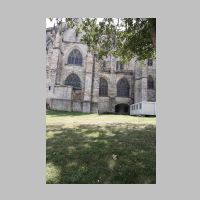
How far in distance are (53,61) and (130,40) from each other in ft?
62.3

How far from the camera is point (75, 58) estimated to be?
1249 inches

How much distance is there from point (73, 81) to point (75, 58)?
362 centimetres

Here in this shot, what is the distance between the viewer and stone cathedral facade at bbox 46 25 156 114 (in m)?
28.3

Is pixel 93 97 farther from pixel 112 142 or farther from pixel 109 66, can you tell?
pixel 112 142

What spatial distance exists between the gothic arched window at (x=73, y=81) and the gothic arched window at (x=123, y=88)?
20.3 feet

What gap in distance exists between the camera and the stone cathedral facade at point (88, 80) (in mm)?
28311

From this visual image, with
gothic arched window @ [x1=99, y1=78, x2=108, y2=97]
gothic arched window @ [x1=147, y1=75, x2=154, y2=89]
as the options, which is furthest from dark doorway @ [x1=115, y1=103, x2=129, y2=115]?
gothic arched window @ [x1=147, y1=75, x2=154, y2=89]

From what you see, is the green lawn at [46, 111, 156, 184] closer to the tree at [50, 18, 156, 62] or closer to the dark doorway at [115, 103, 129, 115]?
the tree at [50, 18, 156, 62]

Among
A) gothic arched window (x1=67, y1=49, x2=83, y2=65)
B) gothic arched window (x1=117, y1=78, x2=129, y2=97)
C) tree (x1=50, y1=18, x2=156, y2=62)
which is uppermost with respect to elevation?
gothic arched window (x1=67, y1=49, x2=83, y2=65)

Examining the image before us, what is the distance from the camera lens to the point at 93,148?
6.31 meters

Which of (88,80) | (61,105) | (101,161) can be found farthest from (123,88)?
(101,161)

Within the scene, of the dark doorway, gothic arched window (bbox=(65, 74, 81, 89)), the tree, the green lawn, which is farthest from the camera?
the dark doorway

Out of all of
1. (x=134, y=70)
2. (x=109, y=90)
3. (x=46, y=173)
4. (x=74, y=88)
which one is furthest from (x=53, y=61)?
(x=46, y=173)

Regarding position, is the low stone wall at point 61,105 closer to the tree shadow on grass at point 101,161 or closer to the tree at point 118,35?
the tree at point 118,35
